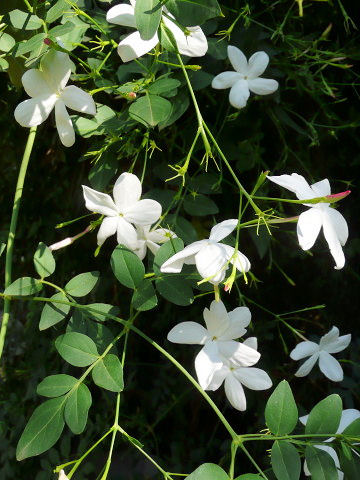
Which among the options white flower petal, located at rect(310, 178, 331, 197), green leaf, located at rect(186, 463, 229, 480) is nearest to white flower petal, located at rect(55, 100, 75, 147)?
white flower petal, located at rect(310, 178, 331, 197)

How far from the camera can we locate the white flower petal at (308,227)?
2.11 ft

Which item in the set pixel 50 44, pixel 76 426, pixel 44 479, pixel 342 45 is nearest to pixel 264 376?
pixel 76 426

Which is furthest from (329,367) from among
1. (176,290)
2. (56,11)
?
(56,11)

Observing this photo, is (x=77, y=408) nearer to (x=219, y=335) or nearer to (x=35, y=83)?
(x=219, y=335)

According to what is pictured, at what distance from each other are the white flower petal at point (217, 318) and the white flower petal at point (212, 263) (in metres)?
0.08

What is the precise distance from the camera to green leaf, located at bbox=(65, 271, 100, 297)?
772mm

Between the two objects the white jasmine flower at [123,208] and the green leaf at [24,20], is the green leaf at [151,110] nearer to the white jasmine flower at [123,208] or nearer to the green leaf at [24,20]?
the white jasmine flower at [123,208]

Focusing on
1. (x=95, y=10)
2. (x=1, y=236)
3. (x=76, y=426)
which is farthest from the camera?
(x=1, y=236)

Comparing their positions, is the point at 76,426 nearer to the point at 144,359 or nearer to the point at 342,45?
the point at 144,359

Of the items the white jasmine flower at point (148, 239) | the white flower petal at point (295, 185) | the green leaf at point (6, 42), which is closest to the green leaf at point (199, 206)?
the white jasmine flower at point (148, 239)

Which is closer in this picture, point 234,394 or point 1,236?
point 234,394

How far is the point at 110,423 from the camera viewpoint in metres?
1.24

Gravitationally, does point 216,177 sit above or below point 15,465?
above

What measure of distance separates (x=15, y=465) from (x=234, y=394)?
0.71 m
